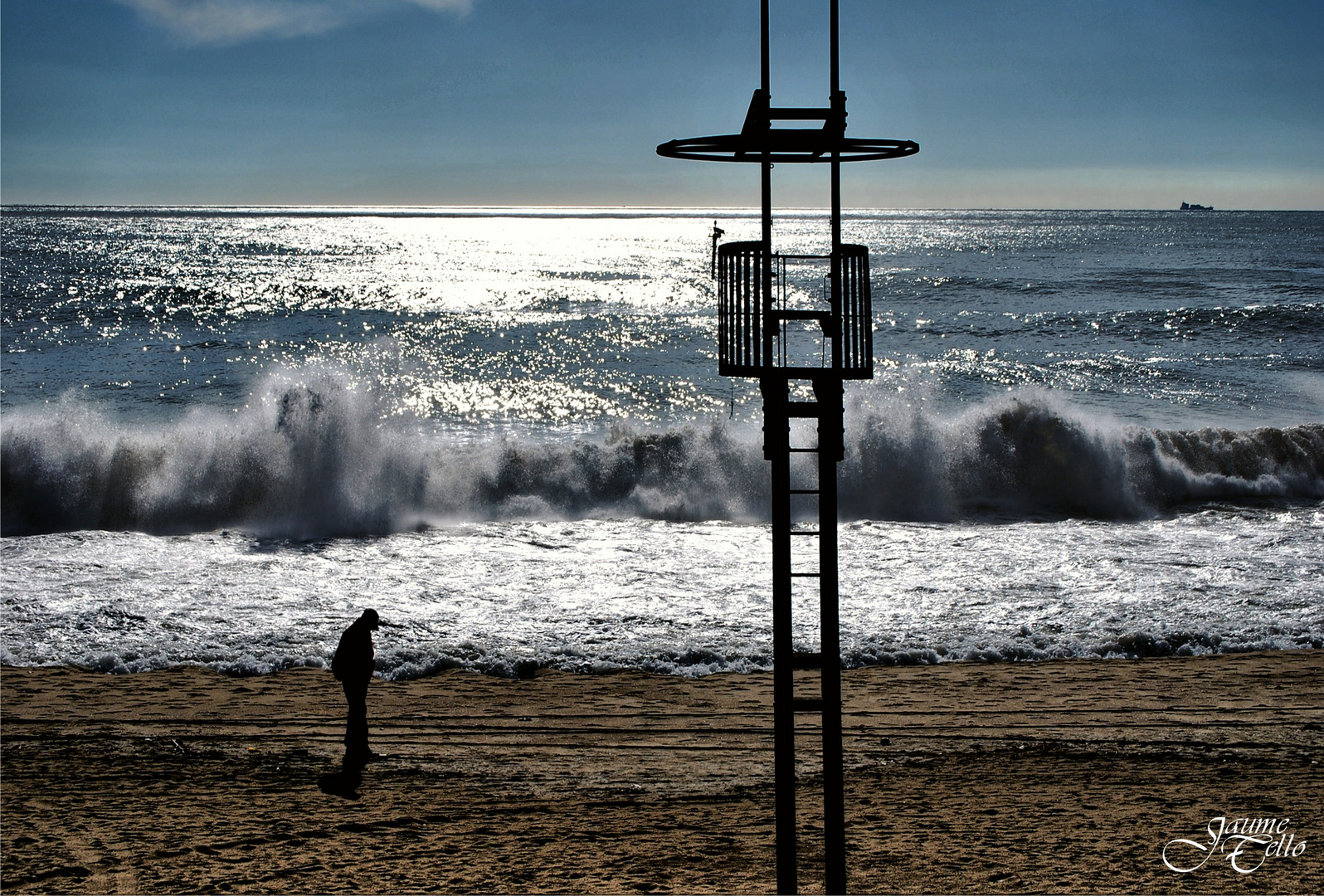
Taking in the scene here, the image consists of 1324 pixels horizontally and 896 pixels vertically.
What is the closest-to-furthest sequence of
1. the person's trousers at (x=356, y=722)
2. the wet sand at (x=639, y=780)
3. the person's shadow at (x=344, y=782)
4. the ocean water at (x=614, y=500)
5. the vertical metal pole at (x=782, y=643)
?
1. the vertical metal pole at (x=782, y=643)
2. the wet sand at (x=639, y=780)
3. the person's shadow at (x=344, y=782)
4. the person's trousers at (x=356, y=722)
5. the ocean water at (x=614, y=500)

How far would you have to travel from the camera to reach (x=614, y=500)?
63.5ft

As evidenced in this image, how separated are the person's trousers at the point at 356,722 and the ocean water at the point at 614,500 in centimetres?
254

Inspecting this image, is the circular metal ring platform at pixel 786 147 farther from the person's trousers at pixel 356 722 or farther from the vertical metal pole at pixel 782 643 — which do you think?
the person's trousers at pixel 356 722

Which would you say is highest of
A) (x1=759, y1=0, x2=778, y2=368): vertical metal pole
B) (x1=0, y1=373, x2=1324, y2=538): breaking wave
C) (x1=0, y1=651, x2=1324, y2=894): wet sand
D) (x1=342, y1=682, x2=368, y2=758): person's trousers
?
(x1=759, y1=0, x2=778, y2=368): vertical metal pole

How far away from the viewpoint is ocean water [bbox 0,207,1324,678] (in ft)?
40.0

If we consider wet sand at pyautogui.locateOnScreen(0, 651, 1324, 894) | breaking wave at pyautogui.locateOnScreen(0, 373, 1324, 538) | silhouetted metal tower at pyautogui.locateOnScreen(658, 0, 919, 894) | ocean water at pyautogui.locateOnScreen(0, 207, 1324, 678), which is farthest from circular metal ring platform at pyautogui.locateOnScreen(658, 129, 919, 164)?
breaking wave at pyautogui.locateOnScreen(0, 373, 1324, 538)

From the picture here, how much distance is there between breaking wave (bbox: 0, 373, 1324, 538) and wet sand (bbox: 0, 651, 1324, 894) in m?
7.75

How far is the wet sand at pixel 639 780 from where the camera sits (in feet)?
21.5

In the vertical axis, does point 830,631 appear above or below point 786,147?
below

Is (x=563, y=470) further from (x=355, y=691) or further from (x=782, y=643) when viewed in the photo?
(x=782, y=643)

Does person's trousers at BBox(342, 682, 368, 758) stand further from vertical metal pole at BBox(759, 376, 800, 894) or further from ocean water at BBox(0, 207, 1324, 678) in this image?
vertical metal pole at BBox(759, 376, 800, 894)

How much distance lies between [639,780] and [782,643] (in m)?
3.65

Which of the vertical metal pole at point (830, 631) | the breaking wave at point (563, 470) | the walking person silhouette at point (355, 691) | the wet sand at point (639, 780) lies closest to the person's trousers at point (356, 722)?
the walking person silhouette at point (355, 691)

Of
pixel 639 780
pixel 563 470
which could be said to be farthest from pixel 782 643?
pixel 563 470
